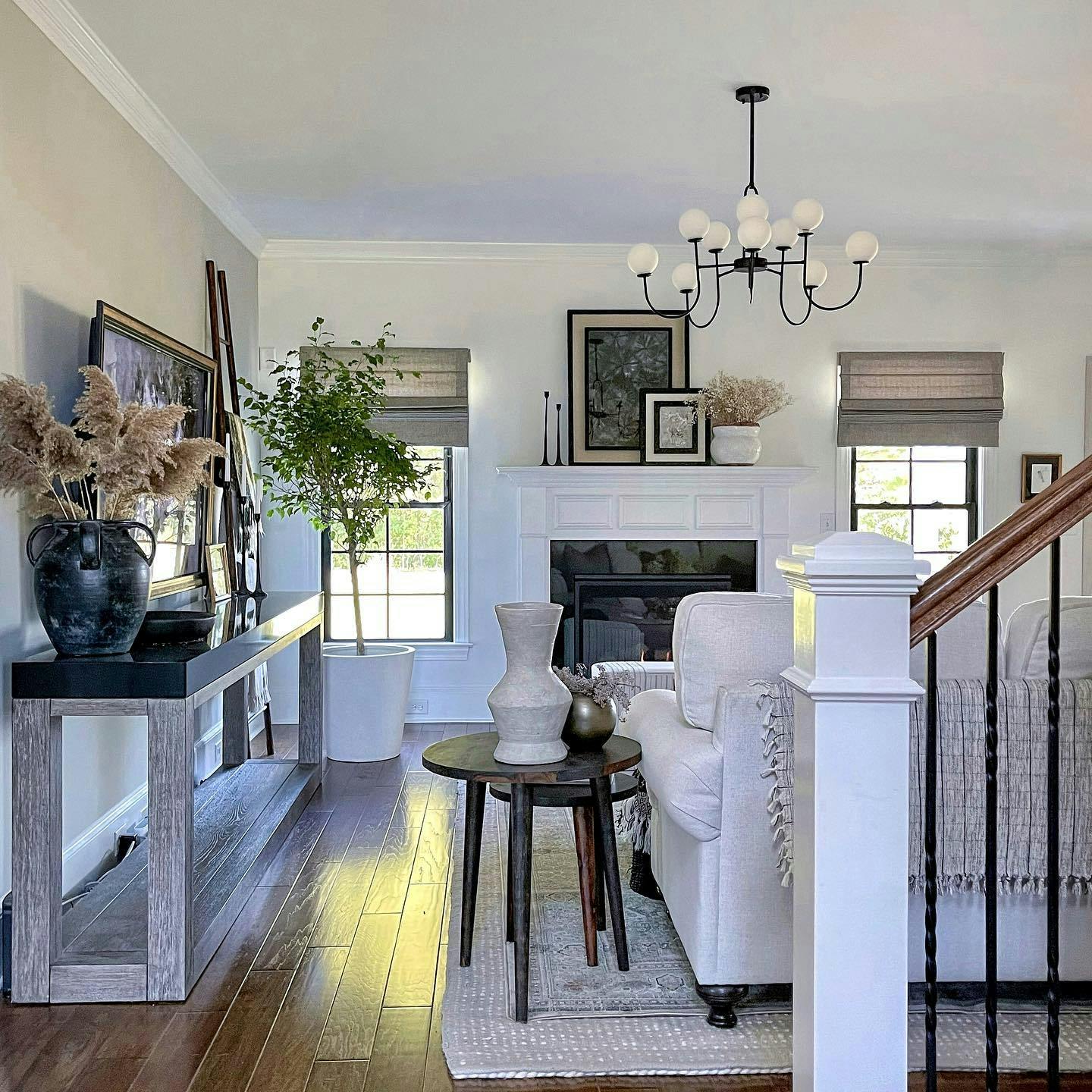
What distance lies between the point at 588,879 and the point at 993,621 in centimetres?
164

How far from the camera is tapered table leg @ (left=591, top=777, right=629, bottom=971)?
2.78 metres

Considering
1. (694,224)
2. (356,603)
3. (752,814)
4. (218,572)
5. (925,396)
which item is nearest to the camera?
(752,814)

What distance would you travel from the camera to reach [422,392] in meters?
6.22

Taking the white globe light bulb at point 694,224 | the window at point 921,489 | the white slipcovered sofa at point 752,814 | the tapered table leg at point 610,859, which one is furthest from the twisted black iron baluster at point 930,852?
the window at point 921,489

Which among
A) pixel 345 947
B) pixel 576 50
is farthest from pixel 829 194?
pixel 345 947

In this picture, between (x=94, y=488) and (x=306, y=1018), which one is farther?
(x=94, y=488)

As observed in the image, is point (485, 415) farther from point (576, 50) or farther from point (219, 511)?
point (576, 50)

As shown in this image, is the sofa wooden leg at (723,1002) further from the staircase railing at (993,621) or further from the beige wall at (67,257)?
the beige wall at (67,257)

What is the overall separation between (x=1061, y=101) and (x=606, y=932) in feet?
10.9

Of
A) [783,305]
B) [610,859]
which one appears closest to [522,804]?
[610,859]

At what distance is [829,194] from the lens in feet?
16.9

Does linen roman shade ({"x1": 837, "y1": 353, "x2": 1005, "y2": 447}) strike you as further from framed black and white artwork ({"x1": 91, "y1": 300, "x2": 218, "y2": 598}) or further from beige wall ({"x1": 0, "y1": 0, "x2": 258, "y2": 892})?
beige wall ({"x1": 0, "y1": 0, "x2": 258, "y2": 892})

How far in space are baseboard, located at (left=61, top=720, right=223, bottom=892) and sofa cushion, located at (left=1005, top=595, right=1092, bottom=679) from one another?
2250 mm

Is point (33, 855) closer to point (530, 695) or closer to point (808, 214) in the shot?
point (530, 695)
